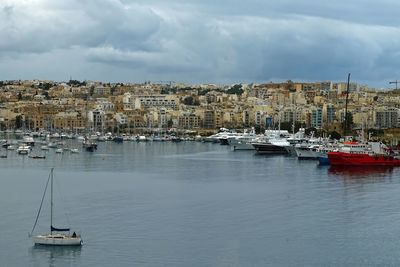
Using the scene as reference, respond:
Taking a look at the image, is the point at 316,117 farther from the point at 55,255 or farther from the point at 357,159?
the point at 55,255

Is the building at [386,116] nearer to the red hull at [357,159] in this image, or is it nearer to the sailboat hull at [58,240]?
the red hull at [357,159]

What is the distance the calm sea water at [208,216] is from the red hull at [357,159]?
3.32 metres

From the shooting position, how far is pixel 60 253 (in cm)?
2155

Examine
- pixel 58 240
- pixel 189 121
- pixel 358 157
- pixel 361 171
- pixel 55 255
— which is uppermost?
pixel 189 121

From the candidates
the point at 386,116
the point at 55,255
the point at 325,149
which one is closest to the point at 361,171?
the point at 325,149

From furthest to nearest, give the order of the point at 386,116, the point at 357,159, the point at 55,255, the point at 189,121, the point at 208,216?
the point at 189,121
the point at 386,116
the point at 357,159
the point at 208,216
the point at 55,255

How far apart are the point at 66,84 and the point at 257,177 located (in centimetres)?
12745

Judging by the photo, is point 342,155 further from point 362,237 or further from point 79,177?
point 362,237

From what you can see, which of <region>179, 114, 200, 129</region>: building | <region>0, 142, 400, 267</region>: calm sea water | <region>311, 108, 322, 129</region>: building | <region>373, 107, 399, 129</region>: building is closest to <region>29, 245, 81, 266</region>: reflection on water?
<region>0, 142, 400, 267</region>: calm sea water

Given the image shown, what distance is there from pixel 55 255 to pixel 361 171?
26.6 m

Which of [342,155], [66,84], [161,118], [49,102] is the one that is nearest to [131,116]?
[161,118]

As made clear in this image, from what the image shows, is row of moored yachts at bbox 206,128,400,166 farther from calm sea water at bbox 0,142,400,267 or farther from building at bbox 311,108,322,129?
building at bbox 311,108,322,129

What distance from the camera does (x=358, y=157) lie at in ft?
159

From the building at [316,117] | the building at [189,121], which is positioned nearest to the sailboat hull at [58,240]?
the building at [316,117]
